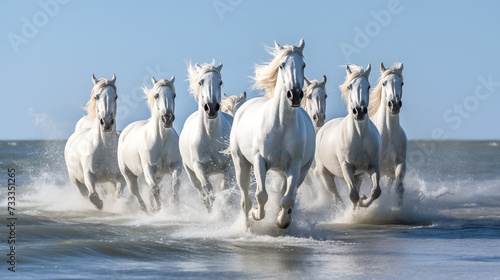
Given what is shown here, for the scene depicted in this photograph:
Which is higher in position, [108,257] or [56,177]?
[56,177]

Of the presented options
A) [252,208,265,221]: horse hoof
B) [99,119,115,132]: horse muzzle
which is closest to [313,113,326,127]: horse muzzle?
[99,119,115,132]: horse muzzle

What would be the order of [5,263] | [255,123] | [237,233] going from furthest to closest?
[237,233] → [255,123] → [5,263]

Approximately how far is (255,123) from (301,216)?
139cm

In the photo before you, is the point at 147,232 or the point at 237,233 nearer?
the point at 237,233

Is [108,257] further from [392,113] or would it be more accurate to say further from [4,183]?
[4,183]

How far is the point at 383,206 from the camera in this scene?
11984 millimetres

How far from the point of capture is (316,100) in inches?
525

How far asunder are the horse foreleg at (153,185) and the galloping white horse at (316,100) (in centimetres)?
269

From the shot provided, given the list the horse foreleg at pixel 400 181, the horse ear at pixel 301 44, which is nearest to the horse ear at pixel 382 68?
the horse foreleg at pixel 400 181

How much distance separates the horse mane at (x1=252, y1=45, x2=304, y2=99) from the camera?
883cm

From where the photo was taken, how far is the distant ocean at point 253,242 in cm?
741

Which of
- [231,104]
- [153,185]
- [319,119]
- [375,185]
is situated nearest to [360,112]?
[375,185]

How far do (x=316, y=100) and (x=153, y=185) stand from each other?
9.50 feet

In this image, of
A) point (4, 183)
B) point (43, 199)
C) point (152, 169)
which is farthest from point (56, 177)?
point (152, 169)
